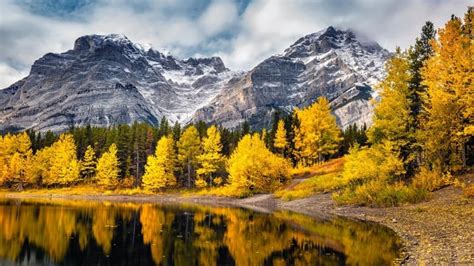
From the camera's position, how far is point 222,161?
287 ft

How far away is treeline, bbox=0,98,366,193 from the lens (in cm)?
6888

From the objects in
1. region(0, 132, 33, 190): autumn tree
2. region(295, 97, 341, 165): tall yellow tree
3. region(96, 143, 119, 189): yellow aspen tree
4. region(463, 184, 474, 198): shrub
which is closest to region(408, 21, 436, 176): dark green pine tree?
region(463, 184, 474, 198): shrub

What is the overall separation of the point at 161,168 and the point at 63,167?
1045 inches

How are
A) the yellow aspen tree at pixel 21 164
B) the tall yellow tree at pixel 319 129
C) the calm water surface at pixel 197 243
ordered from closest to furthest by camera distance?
1. the calm water surface at pixel 197 243
2. the tall yellow tree at pixel 319 129
3. the yellow aspen tree at pixel 21 164

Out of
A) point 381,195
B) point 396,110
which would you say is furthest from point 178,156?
point 381,195

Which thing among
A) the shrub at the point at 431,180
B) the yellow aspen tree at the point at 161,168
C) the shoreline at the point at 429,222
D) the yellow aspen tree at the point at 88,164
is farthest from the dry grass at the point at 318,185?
the yellow aspen tree at the point at 88,164

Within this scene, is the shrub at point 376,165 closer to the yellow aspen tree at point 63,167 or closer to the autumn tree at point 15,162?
the yellow aspen tree at point 63,167

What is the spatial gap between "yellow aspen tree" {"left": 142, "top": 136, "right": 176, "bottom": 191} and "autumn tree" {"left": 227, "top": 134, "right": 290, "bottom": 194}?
22.0 metres

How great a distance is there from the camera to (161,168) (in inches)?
3356

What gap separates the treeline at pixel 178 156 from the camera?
2712 inches

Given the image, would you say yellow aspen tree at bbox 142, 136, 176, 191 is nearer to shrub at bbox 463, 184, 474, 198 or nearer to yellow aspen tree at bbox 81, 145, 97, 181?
yellow aspen tree at bbox 81, 145, 97, 181

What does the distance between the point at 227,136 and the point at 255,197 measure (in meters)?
47.2

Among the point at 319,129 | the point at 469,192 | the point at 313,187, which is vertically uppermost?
the point at 319,129

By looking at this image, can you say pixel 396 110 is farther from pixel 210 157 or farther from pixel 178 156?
pixel 178 156
